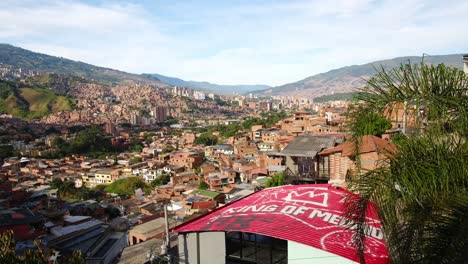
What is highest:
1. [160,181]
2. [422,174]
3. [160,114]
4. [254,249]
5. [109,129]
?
[422,174]

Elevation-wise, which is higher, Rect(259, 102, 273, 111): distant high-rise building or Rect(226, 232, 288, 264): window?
Rect(226, 232, 288, 264): window

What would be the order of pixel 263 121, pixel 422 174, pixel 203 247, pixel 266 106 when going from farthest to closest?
1. pixel 266 106
2. pixel 263 121
3. pixel 203 247
4. pixel 422 174

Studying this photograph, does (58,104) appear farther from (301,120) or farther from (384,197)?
(384,197)

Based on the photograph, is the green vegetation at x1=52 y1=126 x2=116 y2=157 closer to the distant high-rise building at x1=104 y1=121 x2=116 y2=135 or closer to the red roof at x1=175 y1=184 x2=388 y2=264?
the distant high-rise building at x1=104 y1=121 x2=116 y2=135

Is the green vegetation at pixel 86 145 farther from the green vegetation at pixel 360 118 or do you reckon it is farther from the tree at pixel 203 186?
the green vegetation at pixel 360 118

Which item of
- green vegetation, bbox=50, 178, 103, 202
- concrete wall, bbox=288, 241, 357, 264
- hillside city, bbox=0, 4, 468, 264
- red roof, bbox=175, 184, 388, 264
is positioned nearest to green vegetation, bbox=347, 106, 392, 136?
hillside city, bbox=0, 4, 468, 264

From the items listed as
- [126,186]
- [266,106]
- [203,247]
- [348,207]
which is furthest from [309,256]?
[266,106]

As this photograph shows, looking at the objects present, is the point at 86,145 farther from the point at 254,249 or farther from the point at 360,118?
the point at 360,118
